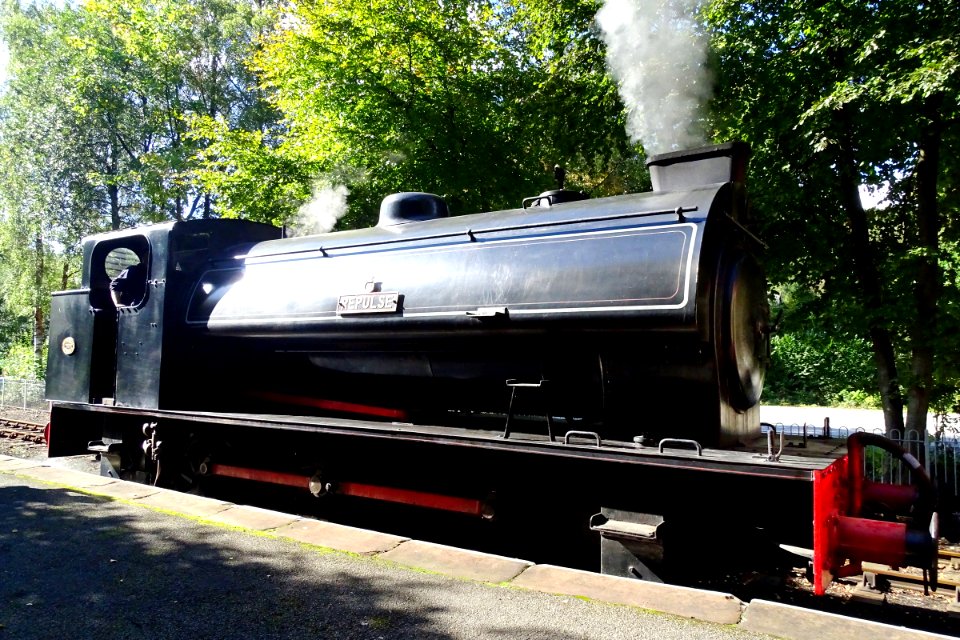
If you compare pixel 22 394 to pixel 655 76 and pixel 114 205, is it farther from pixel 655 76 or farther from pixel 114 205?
pixel 655 76

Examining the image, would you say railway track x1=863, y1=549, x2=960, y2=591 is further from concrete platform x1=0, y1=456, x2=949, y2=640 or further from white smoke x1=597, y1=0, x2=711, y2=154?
white smoke x1=597, y1=0, x2=711, y2=154

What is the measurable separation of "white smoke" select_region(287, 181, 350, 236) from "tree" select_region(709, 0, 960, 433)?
606 centimetres

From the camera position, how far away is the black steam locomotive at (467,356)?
3.87 metres

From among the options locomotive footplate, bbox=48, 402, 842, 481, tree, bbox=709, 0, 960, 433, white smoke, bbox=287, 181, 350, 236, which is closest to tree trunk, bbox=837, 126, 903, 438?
tree, bbox=709, 0, 960, 433

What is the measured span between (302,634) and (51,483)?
4.21m

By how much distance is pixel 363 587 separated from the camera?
138 inches

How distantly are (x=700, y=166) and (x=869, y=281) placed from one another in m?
5.51

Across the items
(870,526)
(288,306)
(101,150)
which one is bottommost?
(870,526)

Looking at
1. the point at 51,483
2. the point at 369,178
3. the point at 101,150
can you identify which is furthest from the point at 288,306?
the point at 101,150

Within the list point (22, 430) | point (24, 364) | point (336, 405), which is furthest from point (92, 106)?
point (336, 405)

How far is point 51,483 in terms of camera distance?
587 centimetres

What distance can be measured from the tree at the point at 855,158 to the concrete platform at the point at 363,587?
630cm

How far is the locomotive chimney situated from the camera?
14.5 feet

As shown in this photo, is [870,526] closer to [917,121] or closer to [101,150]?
[917,121]
